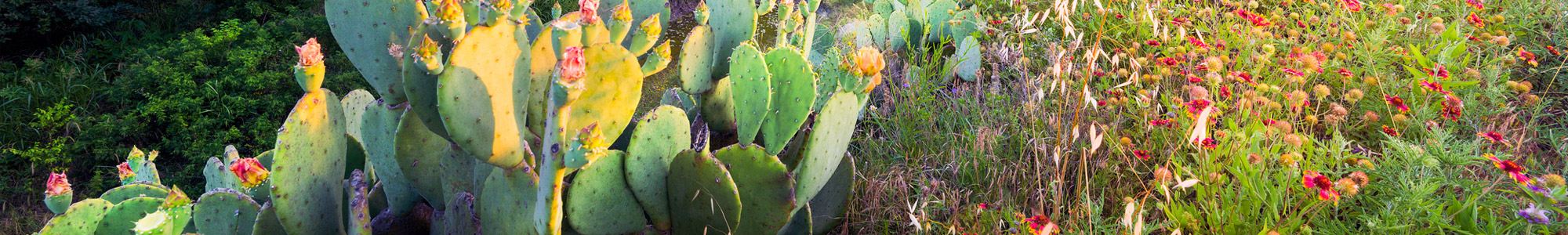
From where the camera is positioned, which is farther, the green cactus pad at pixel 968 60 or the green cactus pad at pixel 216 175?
the green cactus pad at pixel 968 60

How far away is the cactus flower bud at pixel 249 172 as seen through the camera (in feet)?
3.53

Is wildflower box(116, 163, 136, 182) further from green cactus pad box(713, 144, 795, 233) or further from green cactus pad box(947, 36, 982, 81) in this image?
green cactus pad box(947, 36, 982, 81)

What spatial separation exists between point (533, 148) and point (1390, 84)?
214 centimetres

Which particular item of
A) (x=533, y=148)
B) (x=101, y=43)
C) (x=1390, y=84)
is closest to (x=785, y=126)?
(x=533, y=148)

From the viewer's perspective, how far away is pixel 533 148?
1325 millimetres

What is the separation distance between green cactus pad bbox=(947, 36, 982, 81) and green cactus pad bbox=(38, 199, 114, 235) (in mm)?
2278

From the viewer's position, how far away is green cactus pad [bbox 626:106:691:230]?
1.40 meters

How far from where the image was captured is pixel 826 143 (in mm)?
1444

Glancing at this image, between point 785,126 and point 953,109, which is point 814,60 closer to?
point 953,109

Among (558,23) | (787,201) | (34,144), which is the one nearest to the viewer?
(558,23)

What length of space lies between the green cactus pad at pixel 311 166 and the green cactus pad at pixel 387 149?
0.33 ft

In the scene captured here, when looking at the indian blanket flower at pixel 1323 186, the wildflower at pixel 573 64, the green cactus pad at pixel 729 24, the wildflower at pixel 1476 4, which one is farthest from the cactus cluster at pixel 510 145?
the wildflower at pixel 1476 4

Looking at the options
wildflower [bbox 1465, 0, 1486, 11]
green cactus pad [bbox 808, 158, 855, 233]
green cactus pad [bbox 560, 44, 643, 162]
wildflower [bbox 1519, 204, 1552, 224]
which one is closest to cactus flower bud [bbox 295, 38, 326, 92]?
green cactus pad [bbox 560, 44, 643, 162]

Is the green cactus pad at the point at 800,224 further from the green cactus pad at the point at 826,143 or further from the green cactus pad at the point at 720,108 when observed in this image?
the green cactus pad at the point at 720,108
